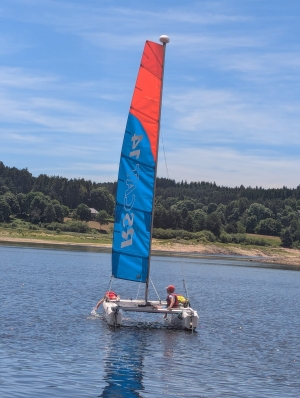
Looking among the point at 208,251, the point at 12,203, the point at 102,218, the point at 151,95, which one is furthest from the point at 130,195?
the point at 12,203

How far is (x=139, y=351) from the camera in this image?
81.8 feet

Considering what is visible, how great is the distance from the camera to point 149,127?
97.9 feet

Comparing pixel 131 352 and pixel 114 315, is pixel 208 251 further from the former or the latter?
pixel 131 352

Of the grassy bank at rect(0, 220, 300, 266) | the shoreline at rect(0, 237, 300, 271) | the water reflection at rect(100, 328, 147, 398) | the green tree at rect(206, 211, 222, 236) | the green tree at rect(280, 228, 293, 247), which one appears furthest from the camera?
the green tree at rect(280, 228, 293, 247)

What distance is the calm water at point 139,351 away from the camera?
19.5m

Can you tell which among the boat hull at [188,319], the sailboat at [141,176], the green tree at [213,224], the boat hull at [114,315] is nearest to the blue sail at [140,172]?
the sailboat at [141,176]

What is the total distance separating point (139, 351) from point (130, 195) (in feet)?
25.6

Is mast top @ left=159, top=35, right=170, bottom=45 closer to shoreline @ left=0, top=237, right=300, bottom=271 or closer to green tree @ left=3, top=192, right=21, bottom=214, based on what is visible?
shoreline @ left=0, top=237, right=300, bottom=271

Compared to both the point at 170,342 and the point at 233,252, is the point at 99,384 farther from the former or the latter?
the point at 233,252

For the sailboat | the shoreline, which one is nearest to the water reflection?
the sailboat

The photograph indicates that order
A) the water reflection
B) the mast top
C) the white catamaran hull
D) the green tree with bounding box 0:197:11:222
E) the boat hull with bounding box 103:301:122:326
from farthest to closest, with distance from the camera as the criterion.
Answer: the green tree with bounding box 0:197:11:222 < the mast top < the boat hull with bounding box 103:301:122:326 < the white catamaran hull < the water reflection

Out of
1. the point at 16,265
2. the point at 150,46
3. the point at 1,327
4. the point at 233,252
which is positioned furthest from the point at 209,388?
the point at 233,252

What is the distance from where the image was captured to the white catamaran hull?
2889 cm

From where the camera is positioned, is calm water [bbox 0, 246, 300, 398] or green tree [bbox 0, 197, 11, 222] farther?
green tree [bbox 0, 197, 11, 222]
